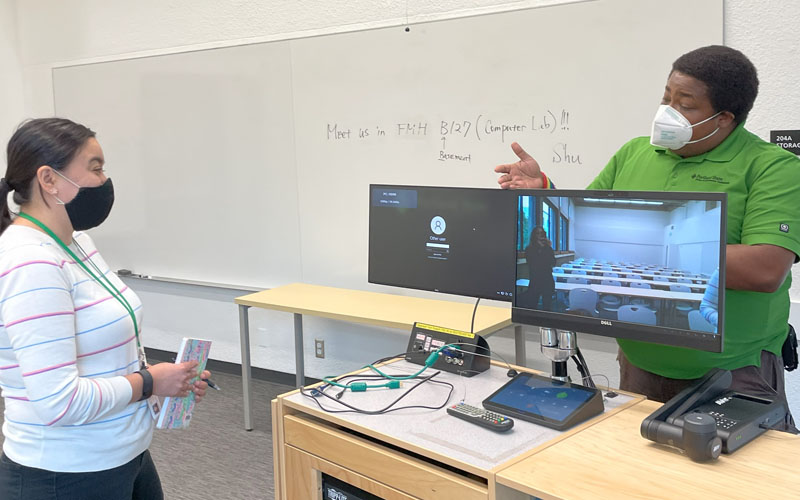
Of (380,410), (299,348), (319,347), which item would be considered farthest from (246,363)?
(380,410)

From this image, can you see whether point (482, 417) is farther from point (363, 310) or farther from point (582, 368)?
point (363, 310)

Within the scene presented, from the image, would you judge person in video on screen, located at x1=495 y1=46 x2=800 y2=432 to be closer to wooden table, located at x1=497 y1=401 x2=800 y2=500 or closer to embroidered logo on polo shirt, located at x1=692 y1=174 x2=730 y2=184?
embroidered logo on polo shirt, located at x1=692 y1=174 x2=730 y2=184

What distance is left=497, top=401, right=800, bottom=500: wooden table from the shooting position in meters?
1.27

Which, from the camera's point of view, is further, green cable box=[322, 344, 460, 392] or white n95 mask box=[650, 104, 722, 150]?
green cable box=[322, 344, 460, 392]

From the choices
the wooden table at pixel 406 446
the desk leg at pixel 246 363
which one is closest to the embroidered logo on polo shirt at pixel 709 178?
the wooden table at pixel 406 446

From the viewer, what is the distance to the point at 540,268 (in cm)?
170

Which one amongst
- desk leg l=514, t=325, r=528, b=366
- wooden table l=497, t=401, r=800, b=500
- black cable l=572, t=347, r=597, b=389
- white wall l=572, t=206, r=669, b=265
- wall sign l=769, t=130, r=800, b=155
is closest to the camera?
wooden table l=497, t=401, r=800, b=500

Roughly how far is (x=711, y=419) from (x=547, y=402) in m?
0.39

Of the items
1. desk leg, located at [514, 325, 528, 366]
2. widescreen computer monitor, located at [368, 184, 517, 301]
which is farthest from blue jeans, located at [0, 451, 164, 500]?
desk leg, located at [514, 325, 528, 366]

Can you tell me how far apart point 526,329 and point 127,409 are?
78.9 inches

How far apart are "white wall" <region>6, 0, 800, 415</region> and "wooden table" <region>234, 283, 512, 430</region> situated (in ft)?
1.17

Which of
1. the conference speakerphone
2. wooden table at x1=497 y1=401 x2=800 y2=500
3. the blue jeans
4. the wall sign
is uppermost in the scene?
the wall sign

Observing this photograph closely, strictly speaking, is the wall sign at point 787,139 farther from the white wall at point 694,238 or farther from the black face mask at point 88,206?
the black face mask at point 88,206

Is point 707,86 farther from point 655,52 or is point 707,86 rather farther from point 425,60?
point 425,60
